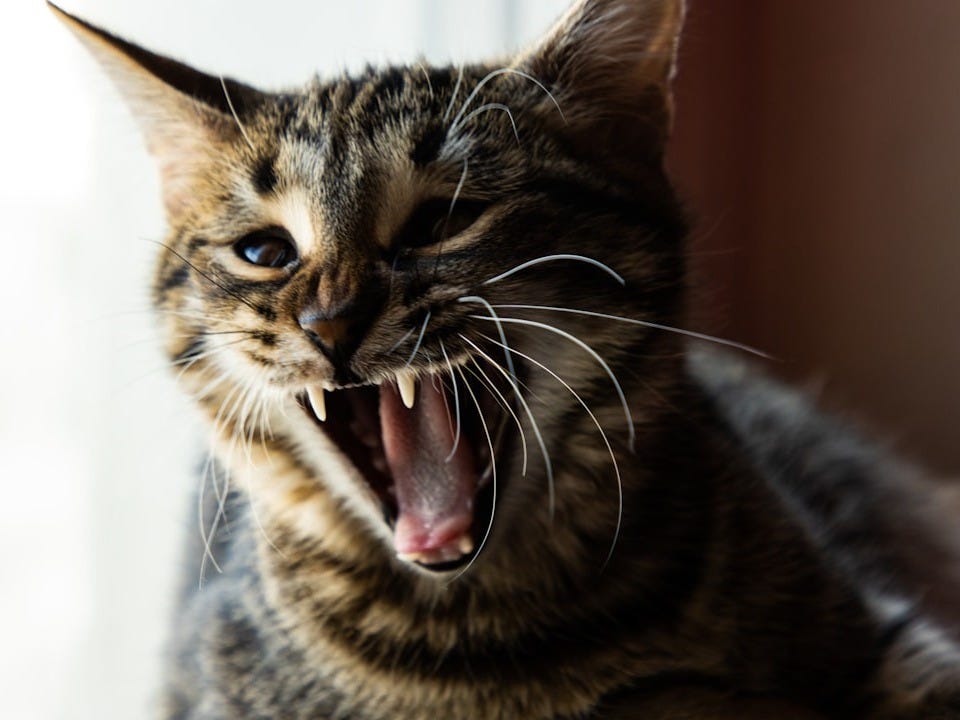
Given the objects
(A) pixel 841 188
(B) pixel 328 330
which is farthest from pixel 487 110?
(A) pixel 841 188

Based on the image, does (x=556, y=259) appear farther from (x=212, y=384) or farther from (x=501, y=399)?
(x=212, y=384)

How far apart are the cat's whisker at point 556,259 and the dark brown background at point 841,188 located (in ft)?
3.29

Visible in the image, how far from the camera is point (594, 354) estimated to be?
2.63ft

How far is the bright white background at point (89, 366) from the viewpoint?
973 millimetres

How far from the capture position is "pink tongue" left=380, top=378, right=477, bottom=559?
82 centimetres

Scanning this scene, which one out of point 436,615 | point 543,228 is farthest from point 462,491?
point 543,228

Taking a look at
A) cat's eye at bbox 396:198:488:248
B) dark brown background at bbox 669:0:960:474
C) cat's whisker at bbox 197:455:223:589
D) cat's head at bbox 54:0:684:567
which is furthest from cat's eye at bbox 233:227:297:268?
dark brown background at bbox 669:0:960:474

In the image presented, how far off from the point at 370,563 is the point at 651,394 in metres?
0.30

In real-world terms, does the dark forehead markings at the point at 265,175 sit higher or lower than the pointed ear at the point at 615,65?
lower

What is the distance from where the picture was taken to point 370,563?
3.01 feet

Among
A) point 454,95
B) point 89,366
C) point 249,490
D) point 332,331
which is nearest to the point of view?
point 332,331

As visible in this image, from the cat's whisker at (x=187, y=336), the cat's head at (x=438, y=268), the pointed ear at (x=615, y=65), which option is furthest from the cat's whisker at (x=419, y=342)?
the pointed ear at (x=615, y=65)

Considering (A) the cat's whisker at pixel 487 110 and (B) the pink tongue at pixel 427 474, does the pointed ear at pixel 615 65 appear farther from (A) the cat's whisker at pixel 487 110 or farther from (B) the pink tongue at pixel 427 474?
(B) the pink tongue at pixel 427 474

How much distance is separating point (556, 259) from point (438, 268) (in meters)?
0.10
